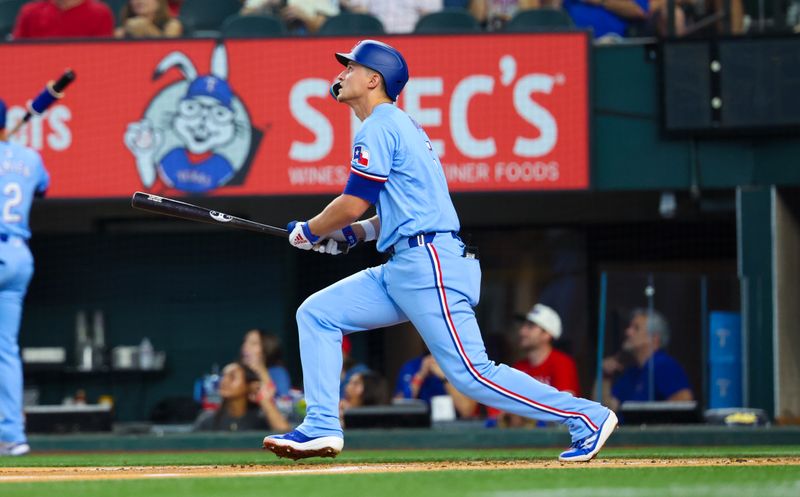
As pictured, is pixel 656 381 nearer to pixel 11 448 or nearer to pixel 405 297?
pixel 11 448

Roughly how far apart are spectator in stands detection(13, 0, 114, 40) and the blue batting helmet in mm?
6898

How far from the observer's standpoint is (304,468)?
6.35m

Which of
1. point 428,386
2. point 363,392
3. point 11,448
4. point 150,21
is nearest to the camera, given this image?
point 11,448

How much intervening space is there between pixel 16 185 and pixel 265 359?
3456mm

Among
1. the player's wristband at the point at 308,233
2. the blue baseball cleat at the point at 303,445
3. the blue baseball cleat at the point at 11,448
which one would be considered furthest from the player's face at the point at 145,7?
the blue baseball cleat at the point at 303,445

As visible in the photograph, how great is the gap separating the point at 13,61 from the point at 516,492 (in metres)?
9.01

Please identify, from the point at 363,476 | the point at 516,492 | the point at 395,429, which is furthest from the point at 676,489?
the point at 395,429

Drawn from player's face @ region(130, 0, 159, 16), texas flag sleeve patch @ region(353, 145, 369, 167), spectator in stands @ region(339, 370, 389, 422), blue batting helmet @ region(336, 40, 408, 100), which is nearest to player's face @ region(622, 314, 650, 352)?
spectator in stands @ region(339, 370, 389, 422)

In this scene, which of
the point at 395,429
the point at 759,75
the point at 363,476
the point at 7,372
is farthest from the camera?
the point at 759,75

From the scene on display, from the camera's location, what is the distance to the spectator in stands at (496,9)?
42.2 feet

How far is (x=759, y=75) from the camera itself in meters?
12.1

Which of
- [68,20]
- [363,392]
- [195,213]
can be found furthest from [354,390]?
[195,213]

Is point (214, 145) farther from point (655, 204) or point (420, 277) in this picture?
point (420, 277)

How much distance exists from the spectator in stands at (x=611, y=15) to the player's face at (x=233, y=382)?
14.8 ft
